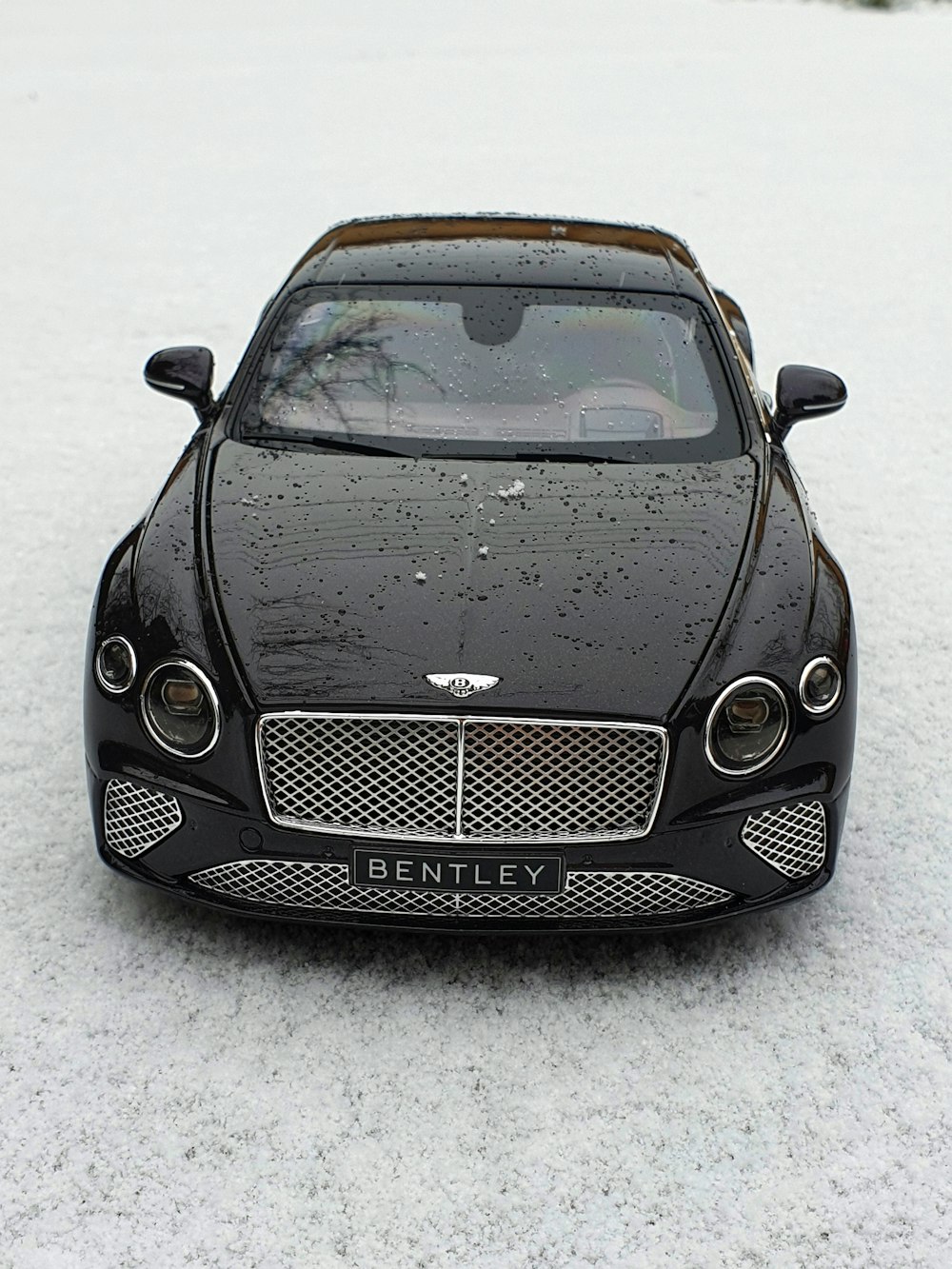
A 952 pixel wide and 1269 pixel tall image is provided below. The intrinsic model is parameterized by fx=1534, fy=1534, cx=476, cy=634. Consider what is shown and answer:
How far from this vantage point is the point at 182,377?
16.5 ft

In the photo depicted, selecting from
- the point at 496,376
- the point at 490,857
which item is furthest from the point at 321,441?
the point at 490,857

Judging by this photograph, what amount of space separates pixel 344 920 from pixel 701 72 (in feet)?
58.6

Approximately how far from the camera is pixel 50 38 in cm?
2450

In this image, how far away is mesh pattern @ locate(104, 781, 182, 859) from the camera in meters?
3.70

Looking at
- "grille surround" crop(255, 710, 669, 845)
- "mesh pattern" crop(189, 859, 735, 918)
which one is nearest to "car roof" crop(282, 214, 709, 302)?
"grille surround" crop(255, 710, 669, 845)

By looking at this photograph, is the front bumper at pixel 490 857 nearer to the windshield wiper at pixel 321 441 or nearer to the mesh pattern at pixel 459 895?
the mesh pattern at pixel 459 895

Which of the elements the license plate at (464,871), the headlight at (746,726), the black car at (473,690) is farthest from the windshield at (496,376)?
the license plate at (464,871)

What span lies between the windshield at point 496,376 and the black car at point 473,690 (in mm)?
116

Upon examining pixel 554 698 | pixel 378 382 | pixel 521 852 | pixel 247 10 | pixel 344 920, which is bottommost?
pixel 344 920

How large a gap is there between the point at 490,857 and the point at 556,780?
24 cm

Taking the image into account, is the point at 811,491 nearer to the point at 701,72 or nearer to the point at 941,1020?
the point at 941,1020

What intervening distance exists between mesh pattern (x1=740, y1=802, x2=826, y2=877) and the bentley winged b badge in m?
0.71

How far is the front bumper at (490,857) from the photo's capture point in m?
3.58

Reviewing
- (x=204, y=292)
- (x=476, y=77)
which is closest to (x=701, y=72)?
(x=476, y=77)
